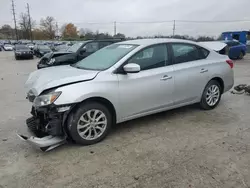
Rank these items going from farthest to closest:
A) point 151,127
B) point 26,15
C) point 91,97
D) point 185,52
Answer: point 26,15
point 185,52
point 151,127
point 91,97

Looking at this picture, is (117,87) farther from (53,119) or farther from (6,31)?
(6,31)

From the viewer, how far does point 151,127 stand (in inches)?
157

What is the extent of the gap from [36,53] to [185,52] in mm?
23286

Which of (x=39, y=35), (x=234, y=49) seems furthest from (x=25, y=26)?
(x=234, y=49)

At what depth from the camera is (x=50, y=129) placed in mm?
3045

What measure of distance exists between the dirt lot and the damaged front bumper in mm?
194

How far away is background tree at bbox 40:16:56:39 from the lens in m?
76.6

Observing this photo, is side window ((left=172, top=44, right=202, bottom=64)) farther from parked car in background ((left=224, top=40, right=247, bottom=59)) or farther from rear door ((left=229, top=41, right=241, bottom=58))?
rear door ((left=229, top=41, right=241, bottom=58))

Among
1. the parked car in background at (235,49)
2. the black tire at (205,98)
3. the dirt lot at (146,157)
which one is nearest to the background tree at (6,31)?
→ the parked car in background at (235,49)

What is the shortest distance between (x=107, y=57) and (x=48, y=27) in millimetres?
81318

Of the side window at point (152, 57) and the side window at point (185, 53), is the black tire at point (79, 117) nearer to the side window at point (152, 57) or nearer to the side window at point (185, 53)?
the side window at point (152, 57)

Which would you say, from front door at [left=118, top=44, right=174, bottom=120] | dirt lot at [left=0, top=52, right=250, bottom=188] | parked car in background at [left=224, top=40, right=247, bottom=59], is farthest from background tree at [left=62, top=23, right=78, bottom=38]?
dirt lot at [left=0, top=52, right=250, bottom=188]

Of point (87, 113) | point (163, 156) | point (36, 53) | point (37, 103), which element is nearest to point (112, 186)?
point (163, 156)

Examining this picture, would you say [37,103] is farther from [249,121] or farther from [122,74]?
[249,121]
